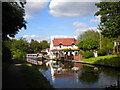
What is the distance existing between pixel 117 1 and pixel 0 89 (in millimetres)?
24010

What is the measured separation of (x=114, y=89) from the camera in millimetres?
12852

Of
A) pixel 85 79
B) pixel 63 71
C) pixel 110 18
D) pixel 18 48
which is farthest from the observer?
pixel 18 48

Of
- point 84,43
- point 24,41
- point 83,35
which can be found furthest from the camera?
point 83,35

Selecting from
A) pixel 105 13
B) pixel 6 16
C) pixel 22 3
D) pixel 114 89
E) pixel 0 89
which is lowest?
pixel 114 89

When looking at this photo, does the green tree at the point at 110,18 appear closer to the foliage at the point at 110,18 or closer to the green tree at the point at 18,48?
the foliage at the point at 110,18

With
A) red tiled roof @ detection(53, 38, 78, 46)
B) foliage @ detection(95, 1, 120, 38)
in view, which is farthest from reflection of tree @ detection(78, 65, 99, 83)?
red tiled roof @ detection(53, 38, 78, 46)

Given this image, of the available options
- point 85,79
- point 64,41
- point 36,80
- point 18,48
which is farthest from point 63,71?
point 18,48

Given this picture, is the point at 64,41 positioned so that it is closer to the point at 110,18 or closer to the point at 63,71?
the point at 110,18

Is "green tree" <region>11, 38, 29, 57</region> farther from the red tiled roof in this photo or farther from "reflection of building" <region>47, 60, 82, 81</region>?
"reflection of building" <region>47, 60, 82, 81</region>

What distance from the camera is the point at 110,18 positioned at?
1097 inches

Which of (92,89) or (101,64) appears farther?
(101,64)

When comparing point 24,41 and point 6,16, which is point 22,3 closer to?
point 6,16

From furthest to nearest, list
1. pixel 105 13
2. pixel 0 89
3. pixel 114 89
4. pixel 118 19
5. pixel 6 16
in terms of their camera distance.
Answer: pixel 105 13, pixel 118 19, pixel 114 89, pixel 6 16, pixel 0 89

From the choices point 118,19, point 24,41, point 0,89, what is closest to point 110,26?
point 118,19
